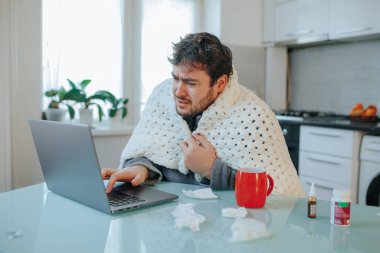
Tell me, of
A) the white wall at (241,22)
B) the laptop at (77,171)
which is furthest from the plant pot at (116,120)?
the laptop at (77,171)

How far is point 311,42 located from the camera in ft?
11.3

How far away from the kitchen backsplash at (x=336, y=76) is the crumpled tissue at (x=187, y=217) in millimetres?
2651

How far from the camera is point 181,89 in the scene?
1.38 m

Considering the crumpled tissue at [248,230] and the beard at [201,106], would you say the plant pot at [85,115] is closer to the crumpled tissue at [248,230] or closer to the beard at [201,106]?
the beard at [201,106]

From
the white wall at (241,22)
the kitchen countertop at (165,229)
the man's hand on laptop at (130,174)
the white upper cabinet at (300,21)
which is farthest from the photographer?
the white wall at (241,22)

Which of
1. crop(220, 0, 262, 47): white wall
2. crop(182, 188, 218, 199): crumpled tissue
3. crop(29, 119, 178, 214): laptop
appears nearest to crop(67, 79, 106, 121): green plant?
crop(220, 0, 262, 47): white wall

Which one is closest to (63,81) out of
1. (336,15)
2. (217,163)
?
(217,163)

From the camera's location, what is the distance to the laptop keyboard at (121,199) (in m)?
1.03

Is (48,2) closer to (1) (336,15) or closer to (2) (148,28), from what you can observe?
(2) (148,28)

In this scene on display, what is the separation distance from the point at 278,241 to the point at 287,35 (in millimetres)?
3026

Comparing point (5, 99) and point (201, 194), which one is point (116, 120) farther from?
point (201, 194)

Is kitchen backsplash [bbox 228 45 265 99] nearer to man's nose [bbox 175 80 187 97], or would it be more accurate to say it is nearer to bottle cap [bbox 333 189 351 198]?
man's nose [bbox 175 80 187 97]

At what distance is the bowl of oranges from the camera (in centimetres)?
295

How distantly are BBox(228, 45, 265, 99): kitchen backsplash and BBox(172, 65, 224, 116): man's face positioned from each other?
7.56 ft
